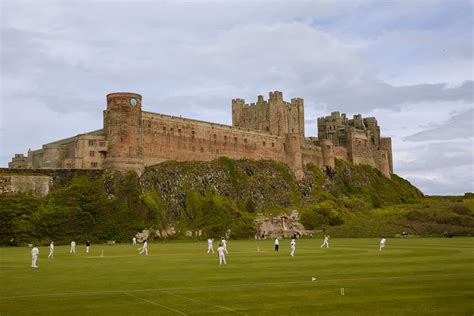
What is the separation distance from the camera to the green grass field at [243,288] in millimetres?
21344

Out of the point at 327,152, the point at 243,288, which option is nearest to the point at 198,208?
the point at 327,152

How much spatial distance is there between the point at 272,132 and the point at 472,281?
10270 centimetres

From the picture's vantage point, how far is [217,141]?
4557 inches

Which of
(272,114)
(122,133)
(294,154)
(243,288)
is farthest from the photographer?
(272,114)

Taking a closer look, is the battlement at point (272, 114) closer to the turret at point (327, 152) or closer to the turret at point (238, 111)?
the turret at point (238, 111)

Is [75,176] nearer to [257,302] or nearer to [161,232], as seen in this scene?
[161,232]

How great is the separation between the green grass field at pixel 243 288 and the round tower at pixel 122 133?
56287mm

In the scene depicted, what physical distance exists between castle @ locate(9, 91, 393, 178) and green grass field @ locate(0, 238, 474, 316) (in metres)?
57.8

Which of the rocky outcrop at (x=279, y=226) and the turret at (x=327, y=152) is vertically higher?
the turret at (x=327, y=152)

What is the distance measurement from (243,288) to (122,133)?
7281cm

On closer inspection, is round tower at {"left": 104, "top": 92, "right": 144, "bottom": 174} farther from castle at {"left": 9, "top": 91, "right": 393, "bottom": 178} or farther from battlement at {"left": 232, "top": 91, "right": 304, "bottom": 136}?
battlement at {"left": 232, "top": 91, "right": 304, "bottom": 136}

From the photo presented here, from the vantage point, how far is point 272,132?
429 ft

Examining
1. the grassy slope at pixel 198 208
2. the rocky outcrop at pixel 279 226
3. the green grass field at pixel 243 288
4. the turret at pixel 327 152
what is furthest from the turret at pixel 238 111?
the green grass field at pixel 243 288

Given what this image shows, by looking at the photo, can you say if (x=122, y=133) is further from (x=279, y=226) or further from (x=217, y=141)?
(x=279, y=226)
